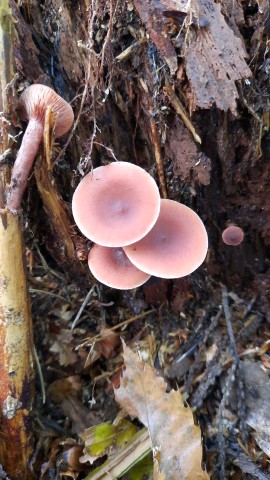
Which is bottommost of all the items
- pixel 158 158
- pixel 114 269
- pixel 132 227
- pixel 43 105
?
pixel 114 269

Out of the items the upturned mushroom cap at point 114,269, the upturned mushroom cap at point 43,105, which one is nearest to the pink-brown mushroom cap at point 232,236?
the upturned mushroom cap at point 114,269

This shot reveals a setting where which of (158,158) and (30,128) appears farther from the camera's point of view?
(158,158)

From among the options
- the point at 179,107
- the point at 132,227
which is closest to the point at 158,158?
the point at 179,107

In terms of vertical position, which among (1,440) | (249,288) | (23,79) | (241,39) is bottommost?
(1,440)

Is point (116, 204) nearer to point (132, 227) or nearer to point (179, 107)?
point (132, 227)

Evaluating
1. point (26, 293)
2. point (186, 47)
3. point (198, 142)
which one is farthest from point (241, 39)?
point (26, 293)

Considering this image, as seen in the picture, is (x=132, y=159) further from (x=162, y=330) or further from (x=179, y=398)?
(x=179, y=398)
